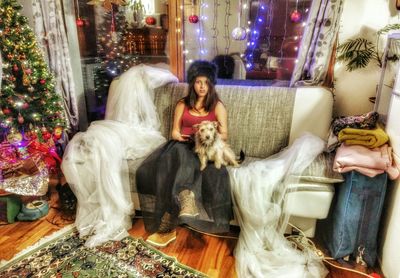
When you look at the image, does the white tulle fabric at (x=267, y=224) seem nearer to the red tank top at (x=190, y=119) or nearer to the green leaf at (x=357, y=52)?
the red tank top at (x=190, y=119)

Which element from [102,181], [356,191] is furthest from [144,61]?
[356,191]

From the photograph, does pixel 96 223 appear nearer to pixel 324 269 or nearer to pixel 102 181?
pixel 102 181

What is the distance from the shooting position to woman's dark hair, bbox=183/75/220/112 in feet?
7.45

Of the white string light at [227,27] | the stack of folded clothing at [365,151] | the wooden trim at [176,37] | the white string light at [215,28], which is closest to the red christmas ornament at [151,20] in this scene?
the wooden trim at [176,37]

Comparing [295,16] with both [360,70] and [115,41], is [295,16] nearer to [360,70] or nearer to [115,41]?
[360,70]

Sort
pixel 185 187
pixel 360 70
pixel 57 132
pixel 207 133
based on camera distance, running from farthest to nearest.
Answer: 1. pixel 57 132
2. pixel 360 70
3. pixel 207 133
4. pixel 185 187

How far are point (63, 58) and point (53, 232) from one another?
1811mm

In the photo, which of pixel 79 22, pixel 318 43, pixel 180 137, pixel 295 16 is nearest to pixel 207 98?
pixel 180 137

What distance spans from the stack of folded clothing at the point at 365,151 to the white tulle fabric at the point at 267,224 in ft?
0.77

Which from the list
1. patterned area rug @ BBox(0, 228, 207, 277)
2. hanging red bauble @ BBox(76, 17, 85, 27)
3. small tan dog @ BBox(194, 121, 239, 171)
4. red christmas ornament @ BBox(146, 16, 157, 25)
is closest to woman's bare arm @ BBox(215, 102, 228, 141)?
small tan dog @ BBox(194, 121, 239, 171)

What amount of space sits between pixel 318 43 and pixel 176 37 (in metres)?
1.39

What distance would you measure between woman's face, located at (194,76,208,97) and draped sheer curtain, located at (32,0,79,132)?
1597 millimetres

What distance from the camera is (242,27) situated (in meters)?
2.79

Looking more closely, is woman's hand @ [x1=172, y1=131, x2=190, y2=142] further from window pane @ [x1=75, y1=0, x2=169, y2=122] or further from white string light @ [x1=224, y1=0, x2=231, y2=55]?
white string light @ [x1=224, y1=0, x2=231, y2=55]
